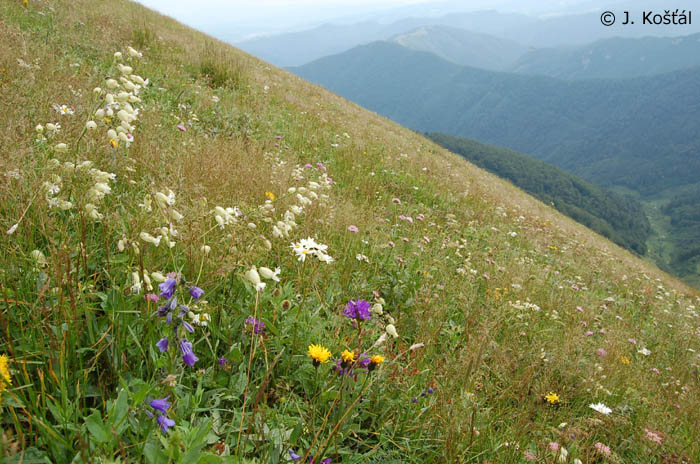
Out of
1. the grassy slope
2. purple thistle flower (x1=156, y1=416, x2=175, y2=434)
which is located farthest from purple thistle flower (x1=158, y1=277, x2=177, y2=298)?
purple thistle flower (x1=156, y1=416, x2=175, y2=434)

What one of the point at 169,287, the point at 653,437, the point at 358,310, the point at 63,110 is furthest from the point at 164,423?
the point at 63,110

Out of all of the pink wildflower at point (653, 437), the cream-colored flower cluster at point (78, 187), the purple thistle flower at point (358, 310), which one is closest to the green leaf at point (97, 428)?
the cream-colored flower cluster at point (78, 187)

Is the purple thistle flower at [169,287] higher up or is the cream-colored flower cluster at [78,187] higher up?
the cream-colored flower cluster at [78,187]

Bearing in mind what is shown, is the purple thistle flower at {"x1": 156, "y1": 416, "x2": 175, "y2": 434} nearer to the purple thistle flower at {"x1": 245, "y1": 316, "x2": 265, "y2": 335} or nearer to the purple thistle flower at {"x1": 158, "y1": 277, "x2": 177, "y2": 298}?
the purple thistle flower at {"x1": 158, "y1": 277, "x2": 177, "y2": 298}

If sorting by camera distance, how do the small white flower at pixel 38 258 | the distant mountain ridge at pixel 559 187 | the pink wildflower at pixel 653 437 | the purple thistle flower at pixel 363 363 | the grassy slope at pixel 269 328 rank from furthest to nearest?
the distant mountain ridge at pixel 559 187 → the pink wildflower at pixel 653 437 → the purple thistle flower at pixel 363 363 → the small white flower at pixel 38 258 → the grassy slope at pixel 269 328

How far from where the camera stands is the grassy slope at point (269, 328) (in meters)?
1.49

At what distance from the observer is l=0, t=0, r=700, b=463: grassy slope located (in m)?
1.49

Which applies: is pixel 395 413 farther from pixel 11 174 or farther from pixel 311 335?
pixel 11 174

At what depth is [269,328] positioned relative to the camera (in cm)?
201

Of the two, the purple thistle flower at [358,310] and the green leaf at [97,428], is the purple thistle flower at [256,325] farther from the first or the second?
the green leaf at [97,428]

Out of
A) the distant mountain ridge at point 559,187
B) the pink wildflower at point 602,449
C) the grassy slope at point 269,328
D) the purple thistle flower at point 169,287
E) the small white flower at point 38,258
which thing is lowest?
the distant mountain ridge at point 559,187

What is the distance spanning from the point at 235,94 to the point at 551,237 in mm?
8207

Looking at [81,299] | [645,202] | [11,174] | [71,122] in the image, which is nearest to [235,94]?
[71,122]

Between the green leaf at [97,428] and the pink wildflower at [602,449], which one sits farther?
the pink wildflower at [602,449]
